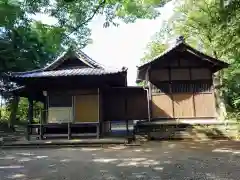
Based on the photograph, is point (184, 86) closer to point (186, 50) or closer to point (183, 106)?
point (183, 106)

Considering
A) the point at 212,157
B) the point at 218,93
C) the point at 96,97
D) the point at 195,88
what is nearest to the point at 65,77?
the point at 96,97

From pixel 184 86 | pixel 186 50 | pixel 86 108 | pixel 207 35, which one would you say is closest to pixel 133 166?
pixel 86 108

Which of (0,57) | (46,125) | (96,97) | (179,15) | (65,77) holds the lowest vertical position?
(46,125)

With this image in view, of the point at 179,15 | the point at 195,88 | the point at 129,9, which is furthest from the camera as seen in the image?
the point at 179,15

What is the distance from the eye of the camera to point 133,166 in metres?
8.89

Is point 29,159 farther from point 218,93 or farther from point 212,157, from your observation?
point 218,93

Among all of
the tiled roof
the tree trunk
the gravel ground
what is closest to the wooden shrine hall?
the tiled roof

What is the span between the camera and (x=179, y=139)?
16406 mm

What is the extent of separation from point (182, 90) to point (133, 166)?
997 centimetres

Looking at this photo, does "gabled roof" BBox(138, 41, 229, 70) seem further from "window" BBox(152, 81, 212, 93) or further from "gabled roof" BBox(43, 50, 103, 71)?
"gabled roof" BBox(43, 50, 103, 71)

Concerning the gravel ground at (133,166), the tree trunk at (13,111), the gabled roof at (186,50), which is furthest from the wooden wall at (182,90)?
the tree trunk at (13,111)

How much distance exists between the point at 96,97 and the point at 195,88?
607cm

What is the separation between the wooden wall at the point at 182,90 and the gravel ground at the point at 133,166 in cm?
578

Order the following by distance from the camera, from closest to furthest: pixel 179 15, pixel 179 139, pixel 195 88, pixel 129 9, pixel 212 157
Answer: pixel 129 9 < pixel 212 157 < pixel 179 139 < pixel 195 88 < pixel 179 15
